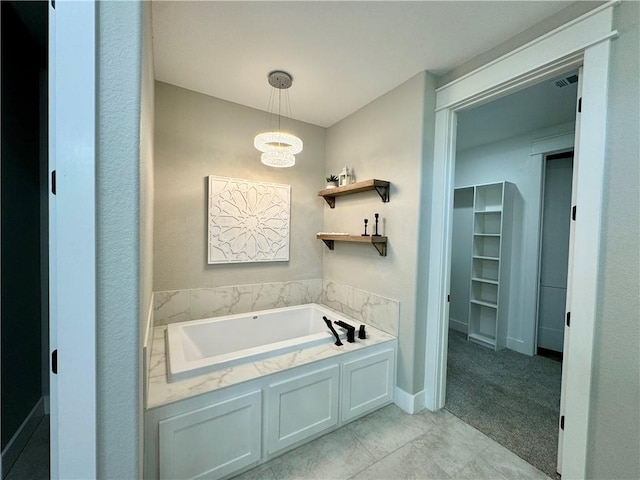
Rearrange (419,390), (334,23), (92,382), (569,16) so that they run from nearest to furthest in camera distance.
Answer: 1. (92,382)
2. (569,16)
3. (334,23)
4. (419,390)

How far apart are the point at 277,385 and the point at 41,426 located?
173 centimetres

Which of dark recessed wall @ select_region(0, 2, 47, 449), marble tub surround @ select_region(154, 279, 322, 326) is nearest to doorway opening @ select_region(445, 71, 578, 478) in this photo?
marble tub surround @ select_region(154, 279, 322, 326)

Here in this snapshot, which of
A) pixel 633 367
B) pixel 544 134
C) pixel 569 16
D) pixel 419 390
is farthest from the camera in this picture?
pixel 544 134

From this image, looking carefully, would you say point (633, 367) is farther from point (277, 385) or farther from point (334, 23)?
point (334, 23)

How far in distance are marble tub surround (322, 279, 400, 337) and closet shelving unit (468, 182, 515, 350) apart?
6.11ft

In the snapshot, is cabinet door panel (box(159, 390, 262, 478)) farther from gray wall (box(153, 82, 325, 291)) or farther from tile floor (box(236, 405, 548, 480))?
Answer: gray wall (box(153, 82, 325, 291))

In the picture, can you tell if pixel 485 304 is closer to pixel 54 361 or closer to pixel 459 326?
pixel 459 326

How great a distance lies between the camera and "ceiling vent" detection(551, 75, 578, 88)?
2.04 metres

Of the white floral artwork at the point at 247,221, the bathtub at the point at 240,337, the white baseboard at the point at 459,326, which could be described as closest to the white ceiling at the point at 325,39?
the white floral artwork at the point at 247,221

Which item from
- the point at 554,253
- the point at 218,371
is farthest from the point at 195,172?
the point at 554,253

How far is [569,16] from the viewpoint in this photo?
142 centimetres

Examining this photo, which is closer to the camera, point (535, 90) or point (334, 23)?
point (334, 23)

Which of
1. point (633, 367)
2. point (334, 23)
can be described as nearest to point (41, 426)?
point (334, 23)

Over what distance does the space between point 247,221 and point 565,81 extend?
9.69ft
